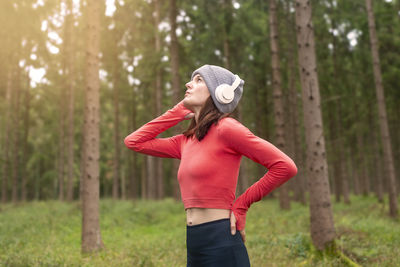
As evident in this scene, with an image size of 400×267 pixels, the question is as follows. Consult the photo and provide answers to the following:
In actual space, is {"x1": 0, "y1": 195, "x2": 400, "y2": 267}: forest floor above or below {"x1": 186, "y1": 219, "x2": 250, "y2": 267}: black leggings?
below

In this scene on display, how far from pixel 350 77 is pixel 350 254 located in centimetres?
1780

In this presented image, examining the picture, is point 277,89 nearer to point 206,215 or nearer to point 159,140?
point 159,140

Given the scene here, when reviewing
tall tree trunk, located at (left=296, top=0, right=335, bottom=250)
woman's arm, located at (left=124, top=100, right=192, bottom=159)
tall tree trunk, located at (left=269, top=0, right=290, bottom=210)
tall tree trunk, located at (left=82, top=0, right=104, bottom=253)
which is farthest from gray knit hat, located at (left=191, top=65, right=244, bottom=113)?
tall tree trunk, located at (left=269, top=0, right=290, bottom=210)

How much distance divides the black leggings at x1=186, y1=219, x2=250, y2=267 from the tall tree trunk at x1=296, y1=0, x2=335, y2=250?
5.23m

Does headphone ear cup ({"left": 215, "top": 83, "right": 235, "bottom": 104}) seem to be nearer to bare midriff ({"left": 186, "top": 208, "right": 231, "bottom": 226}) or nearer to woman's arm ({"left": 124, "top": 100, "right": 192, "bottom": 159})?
woman's arm ({"left": 124, "top": 100, "right": 192, "bottom": 159})

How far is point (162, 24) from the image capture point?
21.9m

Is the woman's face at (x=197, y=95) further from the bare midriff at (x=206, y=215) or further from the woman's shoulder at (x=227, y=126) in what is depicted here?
the bare midriff at (x=206, y=215)

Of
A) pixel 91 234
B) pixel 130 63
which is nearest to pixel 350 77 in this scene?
pixel 130 63

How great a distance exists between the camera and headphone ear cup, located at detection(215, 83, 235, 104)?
2474 mm

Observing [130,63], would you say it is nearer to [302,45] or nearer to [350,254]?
[302,45]

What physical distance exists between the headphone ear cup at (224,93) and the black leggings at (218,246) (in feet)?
2.66

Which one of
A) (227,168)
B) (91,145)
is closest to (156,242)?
(91,145)

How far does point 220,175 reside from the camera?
2.35 meters

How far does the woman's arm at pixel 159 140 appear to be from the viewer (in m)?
2.87
